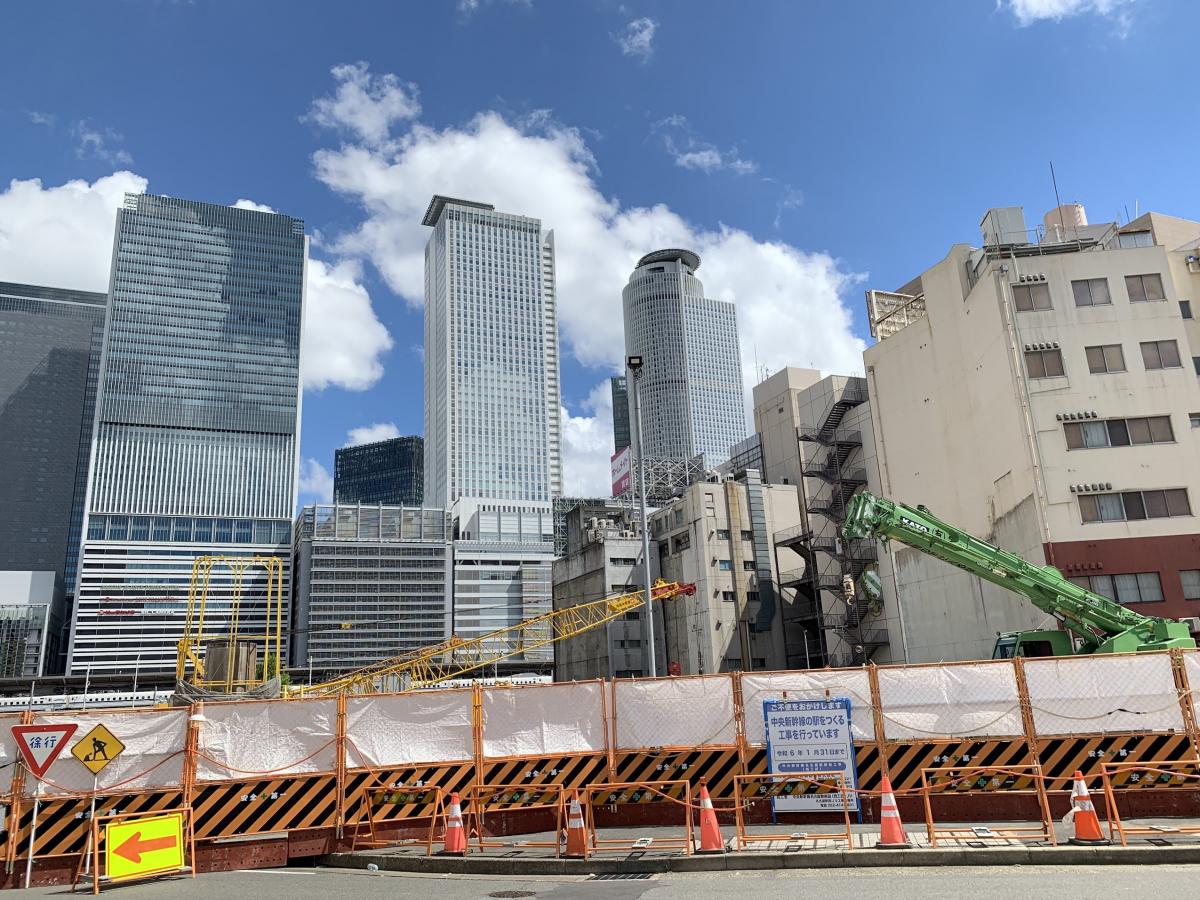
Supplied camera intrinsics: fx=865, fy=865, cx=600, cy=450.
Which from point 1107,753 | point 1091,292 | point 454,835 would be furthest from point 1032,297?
point 454,835

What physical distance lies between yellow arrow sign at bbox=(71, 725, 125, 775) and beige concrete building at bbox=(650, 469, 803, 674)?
66507 mm

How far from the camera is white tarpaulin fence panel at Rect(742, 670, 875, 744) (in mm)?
15484

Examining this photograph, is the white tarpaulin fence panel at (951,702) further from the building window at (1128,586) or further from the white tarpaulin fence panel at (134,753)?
the building window at (1128,586)

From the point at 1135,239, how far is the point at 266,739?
4996 cm

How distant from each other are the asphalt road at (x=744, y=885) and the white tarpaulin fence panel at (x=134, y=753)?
159 cm

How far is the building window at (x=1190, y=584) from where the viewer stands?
A: 35.8 meters

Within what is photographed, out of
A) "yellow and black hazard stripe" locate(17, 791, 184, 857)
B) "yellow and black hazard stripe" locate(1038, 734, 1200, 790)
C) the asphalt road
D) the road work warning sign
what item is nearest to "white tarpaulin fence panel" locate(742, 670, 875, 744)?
the road work warning sign

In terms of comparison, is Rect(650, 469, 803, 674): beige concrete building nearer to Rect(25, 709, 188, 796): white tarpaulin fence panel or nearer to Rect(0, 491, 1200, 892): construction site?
Rect(0, 491, 1200, 892): construction site

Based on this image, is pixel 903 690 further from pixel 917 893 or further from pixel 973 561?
pixel 973 561

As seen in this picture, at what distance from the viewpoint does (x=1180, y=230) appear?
5909 cm

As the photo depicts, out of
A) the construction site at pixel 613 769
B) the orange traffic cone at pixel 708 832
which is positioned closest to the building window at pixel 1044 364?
the construction site at pixel 613 769

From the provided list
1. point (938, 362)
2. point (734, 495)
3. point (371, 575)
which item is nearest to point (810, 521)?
point (734, 495)

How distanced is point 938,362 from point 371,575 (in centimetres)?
16183

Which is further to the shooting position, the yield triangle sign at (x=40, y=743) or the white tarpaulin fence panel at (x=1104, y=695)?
the white tarpaulin fence panel at (x=1104, y=695)
